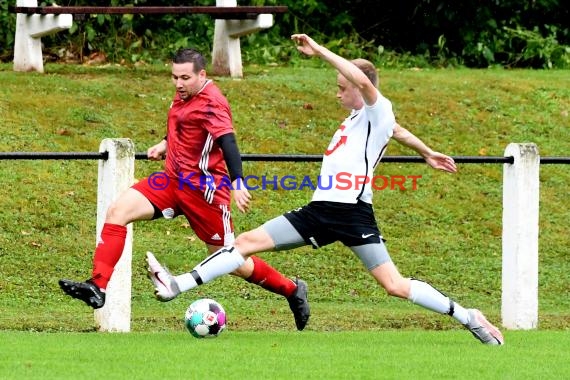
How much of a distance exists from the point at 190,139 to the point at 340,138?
1.02m

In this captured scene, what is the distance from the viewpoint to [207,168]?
30.3ft

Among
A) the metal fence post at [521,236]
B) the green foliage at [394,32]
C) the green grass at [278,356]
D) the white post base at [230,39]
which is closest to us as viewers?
the green grass at [278,356]

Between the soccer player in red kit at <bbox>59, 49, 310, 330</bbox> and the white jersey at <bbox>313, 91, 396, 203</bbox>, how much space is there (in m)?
0.64

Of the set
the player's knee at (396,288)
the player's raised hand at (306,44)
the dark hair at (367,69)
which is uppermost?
the player's raised hand at (306,44)

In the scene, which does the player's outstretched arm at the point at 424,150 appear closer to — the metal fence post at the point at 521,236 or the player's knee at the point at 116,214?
the metal fence post at the point at 521,236

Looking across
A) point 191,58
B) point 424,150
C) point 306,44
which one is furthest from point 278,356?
point 191,58

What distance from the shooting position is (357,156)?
28.9 feet

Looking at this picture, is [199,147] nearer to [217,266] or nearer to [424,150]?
[217,266]

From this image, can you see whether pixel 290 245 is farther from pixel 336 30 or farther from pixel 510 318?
pixel 336 30

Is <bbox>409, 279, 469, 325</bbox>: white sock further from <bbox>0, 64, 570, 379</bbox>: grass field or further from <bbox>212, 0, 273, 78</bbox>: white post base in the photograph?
<bbox>212, 0, 273, 78</bbox>: white post base

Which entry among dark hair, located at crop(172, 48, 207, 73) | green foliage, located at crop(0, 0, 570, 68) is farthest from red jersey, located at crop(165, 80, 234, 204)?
green foliage, located at crop(0, 0, 570, 68)

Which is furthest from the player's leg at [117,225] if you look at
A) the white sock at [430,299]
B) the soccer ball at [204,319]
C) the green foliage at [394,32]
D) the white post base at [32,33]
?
the green foliage at [394,32]

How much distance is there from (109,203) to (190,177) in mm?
879

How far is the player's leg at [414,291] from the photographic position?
29.0 ft
